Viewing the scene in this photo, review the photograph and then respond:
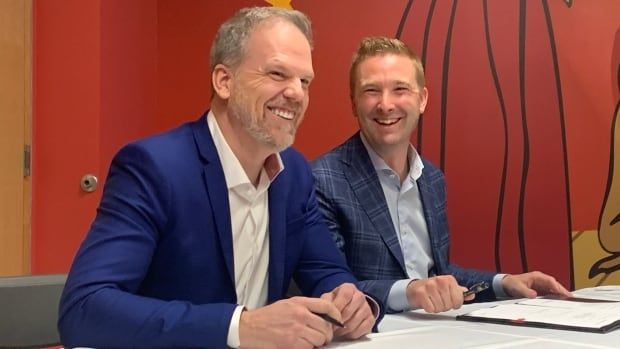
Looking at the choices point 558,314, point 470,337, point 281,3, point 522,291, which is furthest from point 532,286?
point 281,3

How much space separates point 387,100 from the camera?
210 centimetres

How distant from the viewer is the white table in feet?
3.70

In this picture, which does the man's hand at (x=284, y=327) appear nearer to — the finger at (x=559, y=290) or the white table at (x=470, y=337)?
the white table at (x=470, y=337)

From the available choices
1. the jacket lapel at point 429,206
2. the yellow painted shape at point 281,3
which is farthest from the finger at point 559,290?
the yellow painted shape at point 281,3

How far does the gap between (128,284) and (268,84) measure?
553 millimetres

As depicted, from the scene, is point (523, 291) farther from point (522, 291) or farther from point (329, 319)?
point (329, 319)

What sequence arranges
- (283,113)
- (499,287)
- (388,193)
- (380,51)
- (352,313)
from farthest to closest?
(380,51) → (388,193) → (499,287) → (283,113) → (352,313)

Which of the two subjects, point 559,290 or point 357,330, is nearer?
point 357,330

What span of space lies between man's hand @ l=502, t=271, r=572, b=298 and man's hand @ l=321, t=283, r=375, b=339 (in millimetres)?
718

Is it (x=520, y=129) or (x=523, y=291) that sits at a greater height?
(x=520, y=129)

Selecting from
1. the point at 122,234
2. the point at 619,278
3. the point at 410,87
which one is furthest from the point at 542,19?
the point at 122,234

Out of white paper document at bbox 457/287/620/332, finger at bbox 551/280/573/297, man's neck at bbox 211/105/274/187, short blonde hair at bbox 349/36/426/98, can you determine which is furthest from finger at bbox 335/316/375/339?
short blonde hair at bbox 349/36/426/98

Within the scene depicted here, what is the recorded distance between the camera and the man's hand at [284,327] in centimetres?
102

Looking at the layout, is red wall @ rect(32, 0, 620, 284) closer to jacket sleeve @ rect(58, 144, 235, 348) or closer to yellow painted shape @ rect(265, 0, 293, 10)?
yellow painted shape @ rect(265, 0, 293, 10)
